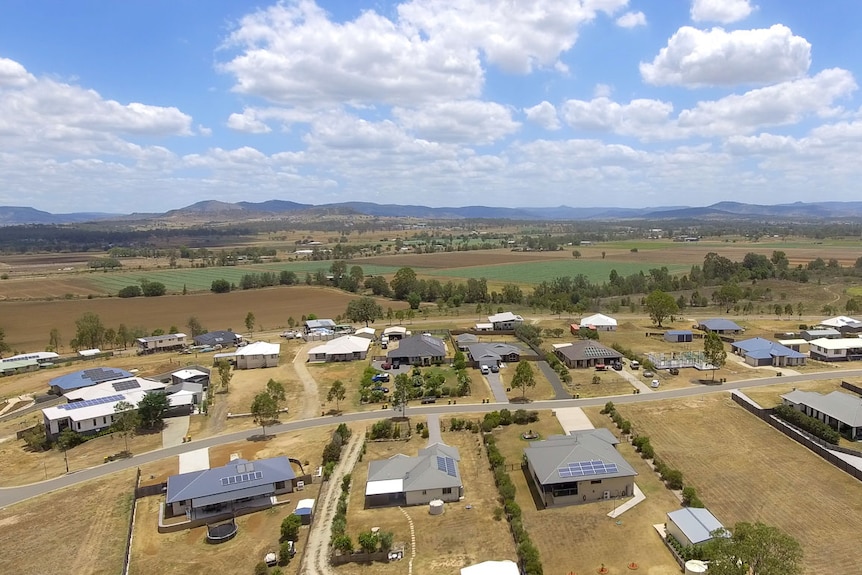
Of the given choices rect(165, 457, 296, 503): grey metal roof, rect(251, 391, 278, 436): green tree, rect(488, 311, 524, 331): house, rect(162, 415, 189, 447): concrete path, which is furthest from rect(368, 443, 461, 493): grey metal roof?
rect(488, 311, 524, 331): house

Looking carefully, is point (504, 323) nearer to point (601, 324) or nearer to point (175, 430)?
point (601, 324)

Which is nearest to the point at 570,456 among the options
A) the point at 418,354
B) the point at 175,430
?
the point at 418,354

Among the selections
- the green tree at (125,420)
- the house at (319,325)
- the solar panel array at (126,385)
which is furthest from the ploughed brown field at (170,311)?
the green tree at (125,420)

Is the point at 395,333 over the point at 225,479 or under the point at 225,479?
over

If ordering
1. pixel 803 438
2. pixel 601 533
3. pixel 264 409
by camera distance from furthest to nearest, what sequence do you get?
pixel 264 409 → pixel 803 438 → pixel 601 533

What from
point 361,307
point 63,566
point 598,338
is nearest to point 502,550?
point 63,566

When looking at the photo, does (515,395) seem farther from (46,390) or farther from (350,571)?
(46,390)
